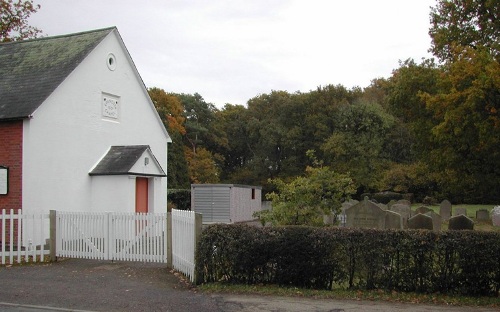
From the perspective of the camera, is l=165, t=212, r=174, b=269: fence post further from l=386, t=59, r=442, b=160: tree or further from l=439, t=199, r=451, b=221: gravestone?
l=386, t=59, r=442, b=160: tree

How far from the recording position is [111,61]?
23.0 metres

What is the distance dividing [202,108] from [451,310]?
64.5m

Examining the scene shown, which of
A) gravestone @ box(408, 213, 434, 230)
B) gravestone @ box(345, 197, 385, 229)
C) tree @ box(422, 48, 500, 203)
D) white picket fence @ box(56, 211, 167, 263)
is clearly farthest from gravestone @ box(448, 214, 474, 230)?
tree @ box(422, 48, 500, 203)

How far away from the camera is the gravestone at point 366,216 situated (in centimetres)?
1933

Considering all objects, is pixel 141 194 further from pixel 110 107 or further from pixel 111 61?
pixel 111 61

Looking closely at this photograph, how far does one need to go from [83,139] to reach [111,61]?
3789 mm

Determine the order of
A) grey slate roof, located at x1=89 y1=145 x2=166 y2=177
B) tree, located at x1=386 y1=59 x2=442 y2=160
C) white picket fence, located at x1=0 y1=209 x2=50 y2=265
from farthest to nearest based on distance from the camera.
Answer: tree, located at x1=386 y1=59 x2=442 y2=160 → grey slate roof, located at x1=89 y1=145 x2=166 y2=177 → white picket fence, located at x1=0 y1=209 x2=50 y2=265

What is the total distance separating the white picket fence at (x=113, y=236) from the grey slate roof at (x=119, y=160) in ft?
14.5

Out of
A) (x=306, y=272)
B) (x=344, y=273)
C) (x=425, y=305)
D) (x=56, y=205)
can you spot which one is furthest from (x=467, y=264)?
(x=56, y=205)

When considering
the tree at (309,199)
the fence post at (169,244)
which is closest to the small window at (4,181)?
the fence post at (169,244)

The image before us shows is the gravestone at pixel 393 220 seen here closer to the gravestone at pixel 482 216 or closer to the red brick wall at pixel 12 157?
the red brick wall at pixel 12 157

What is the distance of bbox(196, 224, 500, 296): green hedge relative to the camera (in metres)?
11.0

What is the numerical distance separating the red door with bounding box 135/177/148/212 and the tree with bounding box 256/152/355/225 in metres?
6.77

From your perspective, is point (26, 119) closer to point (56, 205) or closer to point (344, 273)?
point (56, 205)
